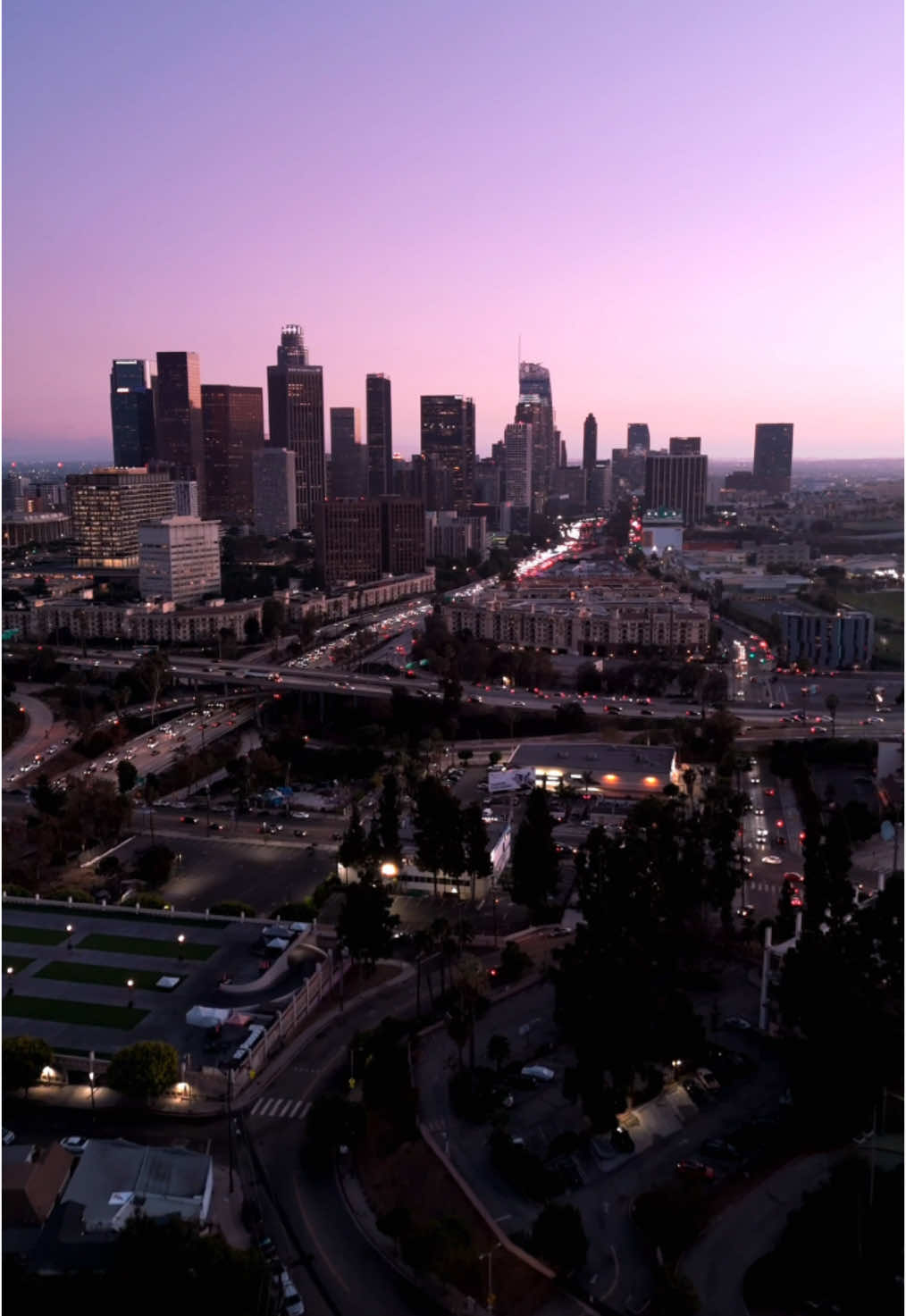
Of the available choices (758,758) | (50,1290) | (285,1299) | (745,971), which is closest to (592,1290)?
(285,1299)

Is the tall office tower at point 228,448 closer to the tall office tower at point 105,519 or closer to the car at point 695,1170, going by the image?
the tall office tower at point 105,519

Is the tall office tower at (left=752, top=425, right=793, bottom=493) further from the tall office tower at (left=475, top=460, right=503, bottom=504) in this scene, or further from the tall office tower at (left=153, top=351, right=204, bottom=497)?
the tall office tower at (left=153, top=351, right=204, bottom=497)

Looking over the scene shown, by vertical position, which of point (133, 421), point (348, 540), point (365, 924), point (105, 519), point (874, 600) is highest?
point (133, 421)

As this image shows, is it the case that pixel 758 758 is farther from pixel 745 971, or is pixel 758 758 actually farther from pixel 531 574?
pixel 531 574

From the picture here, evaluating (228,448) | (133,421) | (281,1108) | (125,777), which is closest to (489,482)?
(228,448)

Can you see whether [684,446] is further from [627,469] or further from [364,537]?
[364,537]

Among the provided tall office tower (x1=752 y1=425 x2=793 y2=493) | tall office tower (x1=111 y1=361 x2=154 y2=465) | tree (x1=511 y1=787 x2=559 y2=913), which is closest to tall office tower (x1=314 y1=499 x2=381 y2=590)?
tall office tower (x1=752 y1=425 x2=793 y2=493)
